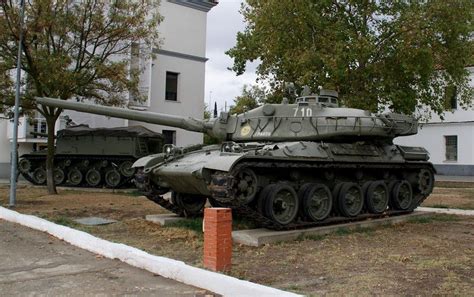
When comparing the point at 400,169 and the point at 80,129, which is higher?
the point at 80,129

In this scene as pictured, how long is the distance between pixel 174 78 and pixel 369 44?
11475 millimetres

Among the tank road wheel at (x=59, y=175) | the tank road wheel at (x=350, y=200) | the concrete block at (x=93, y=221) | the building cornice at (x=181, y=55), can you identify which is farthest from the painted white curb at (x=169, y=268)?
the building cornice at (x=181, y=55)

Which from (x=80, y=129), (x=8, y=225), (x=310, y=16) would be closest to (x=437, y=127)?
(x=310, y=16)

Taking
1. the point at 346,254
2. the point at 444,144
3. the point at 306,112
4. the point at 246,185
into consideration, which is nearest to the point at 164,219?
the point at 246,185

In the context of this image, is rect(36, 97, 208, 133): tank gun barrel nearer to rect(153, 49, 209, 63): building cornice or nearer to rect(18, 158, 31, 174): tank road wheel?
rect(18, 158, 31, 174): tank road wheel

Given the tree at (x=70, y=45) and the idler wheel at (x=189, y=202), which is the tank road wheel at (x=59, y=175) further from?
the idler wheel at (x=189, y=202)

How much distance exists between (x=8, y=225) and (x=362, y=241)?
20.9 feet

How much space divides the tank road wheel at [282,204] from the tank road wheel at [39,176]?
49.6 feet

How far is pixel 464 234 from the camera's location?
32.6ft

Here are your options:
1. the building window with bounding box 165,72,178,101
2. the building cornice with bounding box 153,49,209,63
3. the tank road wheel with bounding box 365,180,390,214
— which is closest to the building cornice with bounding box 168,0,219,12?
the building cornice with bounding box 153,49,209,63

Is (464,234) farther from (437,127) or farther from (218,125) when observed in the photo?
(437,127)

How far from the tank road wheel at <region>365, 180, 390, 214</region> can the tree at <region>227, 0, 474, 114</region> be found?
6623 millimetres

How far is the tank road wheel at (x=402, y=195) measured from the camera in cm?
1184

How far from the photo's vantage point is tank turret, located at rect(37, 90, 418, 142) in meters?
10.2
